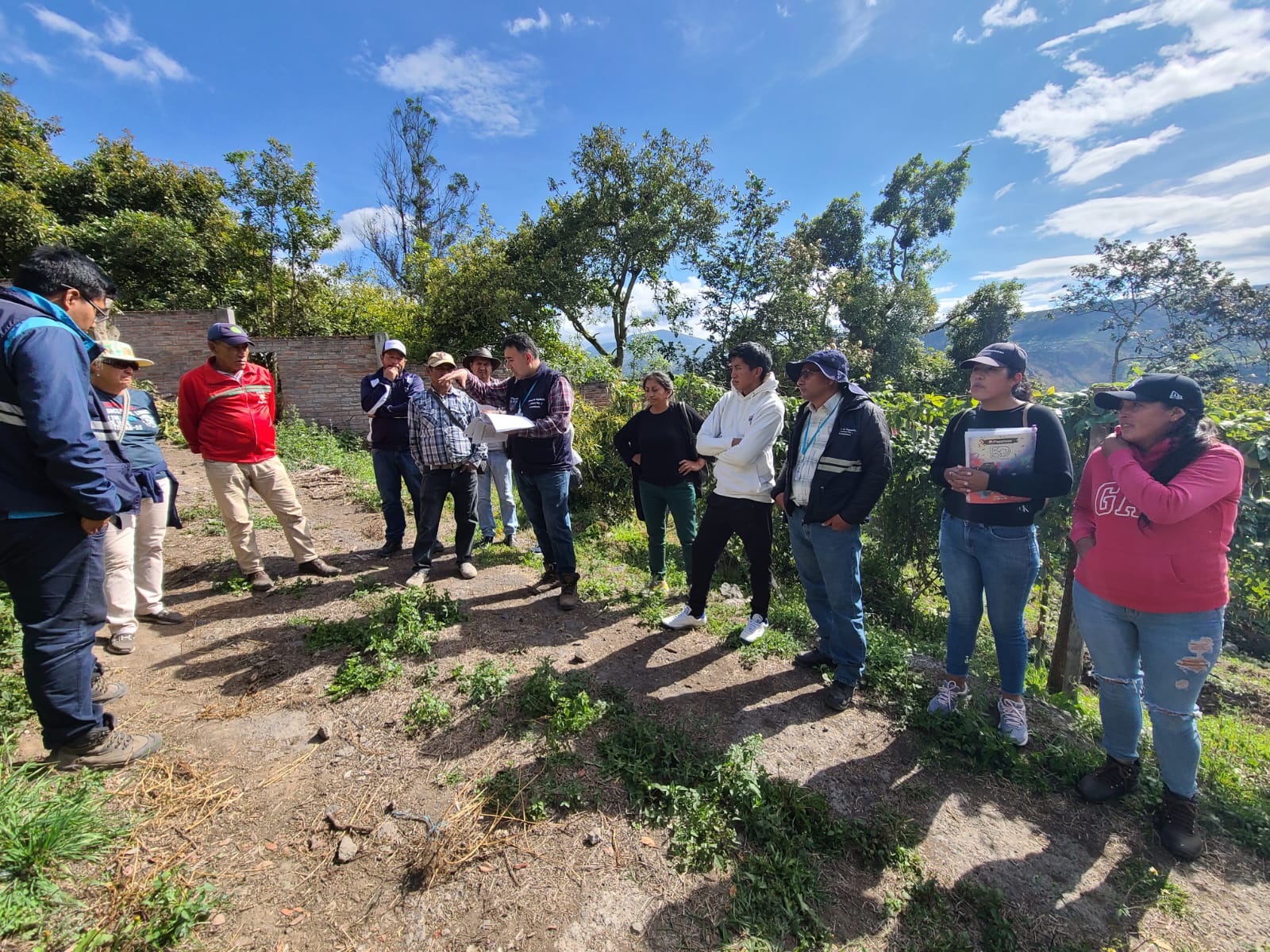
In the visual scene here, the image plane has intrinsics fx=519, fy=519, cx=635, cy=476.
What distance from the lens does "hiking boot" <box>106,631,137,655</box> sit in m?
3.11

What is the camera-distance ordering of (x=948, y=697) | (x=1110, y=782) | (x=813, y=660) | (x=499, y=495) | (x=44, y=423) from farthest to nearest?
1. (x=499, y=495)
2. (x=813, y=660)
3. (x=948, y=697)
4. (x=1110, y=782)
5. (x=44, y=423)

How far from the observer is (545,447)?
3.86 meters

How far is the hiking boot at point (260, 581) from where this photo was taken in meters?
4.05

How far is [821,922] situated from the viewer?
1758mm

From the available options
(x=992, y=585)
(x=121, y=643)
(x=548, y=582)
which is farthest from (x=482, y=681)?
(x=992, y=585)

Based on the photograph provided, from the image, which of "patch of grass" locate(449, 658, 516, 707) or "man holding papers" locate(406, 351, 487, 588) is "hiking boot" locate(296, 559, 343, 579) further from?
"patch of grass" locate(449, 658, 516, 707)

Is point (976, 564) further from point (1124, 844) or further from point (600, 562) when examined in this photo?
point (600, 562)

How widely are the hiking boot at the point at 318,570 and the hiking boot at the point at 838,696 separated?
12.9ft

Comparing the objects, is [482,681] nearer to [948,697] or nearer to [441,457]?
[441,457]

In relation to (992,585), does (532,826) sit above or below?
below

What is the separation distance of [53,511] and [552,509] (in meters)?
2.55

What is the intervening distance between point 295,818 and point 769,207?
73.8 feet

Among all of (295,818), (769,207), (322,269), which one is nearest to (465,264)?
(322,269)

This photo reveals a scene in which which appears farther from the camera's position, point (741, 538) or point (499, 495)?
point (499, 495)
